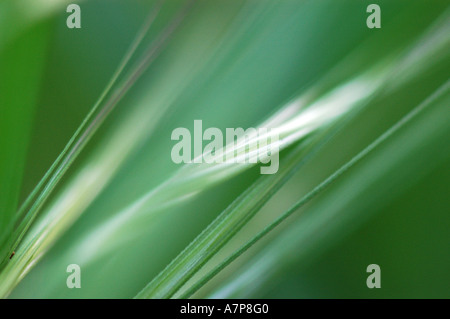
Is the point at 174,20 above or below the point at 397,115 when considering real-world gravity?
above

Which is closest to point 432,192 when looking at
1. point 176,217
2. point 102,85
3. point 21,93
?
point 176,217

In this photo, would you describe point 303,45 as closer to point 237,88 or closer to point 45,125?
point 237,88

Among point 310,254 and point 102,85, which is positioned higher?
point 102,85
